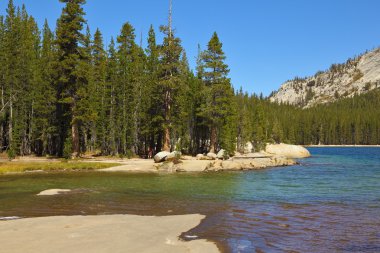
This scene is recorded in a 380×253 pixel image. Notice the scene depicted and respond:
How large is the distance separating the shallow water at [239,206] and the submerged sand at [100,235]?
896 mm

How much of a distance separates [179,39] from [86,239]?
44.5 m

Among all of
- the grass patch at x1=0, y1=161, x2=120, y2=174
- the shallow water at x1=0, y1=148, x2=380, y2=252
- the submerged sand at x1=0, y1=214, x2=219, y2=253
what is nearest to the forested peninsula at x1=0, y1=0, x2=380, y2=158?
the grass patch at x1=0, y1=161, x2=120, y2=174

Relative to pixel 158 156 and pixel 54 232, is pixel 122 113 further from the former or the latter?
pixel 54 232

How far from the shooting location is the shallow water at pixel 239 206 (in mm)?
13188

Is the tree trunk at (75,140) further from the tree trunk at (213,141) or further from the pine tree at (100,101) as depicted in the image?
the tree trunk at (213,141)

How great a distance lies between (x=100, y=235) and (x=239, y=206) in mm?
9669

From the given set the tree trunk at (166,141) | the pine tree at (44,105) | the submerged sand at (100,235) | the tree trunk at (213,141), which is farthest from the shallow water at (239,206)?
the tree trunk at (213,141)

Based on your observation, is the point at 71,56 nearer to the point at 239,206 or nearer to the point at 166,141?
the point at 166,141

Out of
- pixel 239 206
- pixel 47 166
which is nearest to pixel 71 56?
pixel 47 166

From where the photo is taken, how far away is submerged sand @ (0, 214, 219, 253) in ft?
36.5

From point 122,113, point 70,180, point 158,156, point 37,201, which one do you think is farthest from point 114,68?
point 37,201

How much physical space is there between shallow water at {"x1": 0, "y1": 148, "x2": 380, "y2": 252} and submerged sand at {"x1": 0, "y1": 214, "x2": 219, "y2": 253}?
896 mm

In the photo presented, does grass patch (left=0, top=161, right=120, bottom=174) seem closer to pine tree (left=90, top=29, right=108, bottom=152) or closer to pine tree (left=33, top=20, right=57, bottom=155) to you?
pine tree (left=33, top=20, right=57, bottom=155)

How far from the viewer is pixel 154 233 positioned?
521 inches
